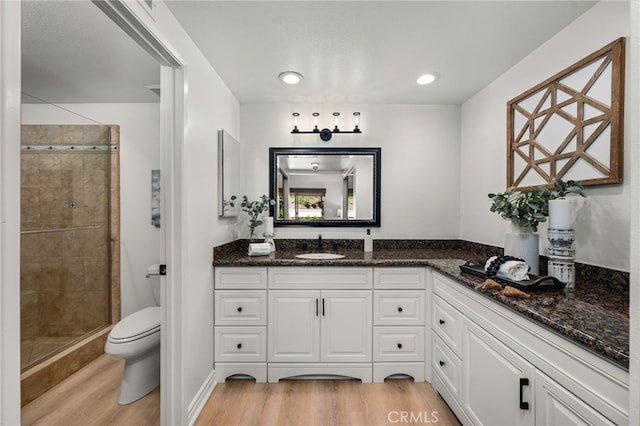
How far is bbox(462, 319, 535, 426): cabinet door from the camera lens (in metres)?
1.18

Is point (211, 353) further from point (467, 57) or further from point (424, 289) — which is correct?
point (467, 57)

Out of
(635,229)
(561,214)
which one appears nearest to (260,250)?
(561,214)

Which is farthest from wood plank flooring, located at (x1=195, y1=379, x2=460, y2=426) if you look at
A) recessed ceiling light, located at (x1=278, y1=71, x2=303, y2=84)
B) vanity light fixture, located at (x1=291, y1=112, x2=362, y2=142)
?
recessed ceiling light, located at (x1=278, y1=71, x2=303, y2=84)

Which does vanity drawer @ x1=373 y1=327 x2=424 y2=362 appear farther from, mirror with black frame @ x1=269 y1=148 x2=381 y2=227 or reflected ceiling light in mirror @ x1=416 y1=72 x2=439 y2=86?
reflected ceiling light in mirror @ x1=416 y1=72 x2=439 y2=86

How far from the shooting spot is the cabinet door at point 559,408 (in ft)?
2.98

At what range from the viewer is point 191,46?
71.4 inches

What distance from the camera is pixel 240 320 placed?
7.27ft

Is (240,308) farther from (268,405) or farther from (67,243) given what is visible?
(67,243)

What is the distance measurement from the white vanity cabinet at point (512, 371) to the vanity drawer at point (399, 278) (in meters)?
0.17

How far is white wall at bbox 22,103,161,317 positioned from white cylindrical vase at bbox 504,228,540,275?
291 cm

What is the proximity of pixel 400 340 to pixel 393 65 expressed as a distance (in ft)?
6.52

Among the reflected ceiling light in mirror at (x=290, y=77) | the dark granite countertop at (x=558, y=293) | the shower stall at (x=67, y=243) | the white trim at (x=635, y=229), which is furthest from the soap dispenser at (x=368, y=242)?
the shower stall at (x=67, y=243)

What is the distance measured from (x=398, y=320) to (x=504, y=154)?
1.47 m

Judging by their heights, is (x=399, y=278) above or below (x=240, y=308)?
above
